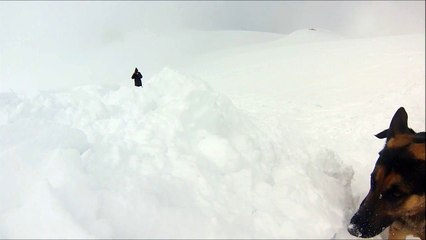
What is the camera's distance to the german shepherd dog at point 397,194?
9.66 ft

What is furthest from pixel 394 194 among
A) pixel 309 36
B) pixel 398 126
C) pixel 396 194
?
pixel 309 36

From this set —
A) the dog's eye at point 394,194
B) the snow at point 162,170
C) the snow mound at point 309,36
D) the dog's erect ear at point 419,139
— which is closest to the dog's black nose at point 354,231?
the snow at point 162,170

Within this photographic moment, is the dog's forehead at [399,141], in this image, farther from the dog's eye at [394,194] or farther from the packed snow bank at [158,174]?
the packed snow bank at [158,174]

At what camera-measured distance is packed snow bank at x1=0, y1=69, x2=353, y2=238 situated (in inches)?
105

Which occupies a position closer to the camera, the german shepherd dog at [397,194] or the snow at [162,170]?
the snow at [162,170]

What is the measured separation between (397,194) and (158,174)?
6.11ft

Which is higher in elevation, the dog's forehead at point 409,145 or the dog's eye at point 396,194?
the dog's forehead at point 409,145

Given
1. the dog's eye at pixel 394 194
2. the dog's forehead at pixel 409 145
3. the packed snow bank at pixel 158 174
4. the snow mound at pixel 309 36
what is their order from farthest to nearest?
the snow mound at pixel 309 36
the dog's eye at pixel 394 194
the dog's forehead at pixel 409 145
the packed snow bank at pixel 158 174

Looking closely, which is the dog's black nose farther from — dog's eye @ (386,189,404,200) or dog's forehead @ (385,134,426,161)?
dog's forehead @ (385,134,426,161)

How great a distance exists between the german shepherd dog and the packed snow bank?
26 cm

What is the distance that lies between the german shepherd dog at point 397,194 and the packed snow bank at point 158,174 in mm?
263

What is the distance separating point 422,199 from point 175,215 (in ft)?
6.05

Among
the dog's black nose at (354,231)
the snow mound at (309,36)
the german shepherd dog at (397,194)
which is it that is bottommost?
the snow mound at (309,36)

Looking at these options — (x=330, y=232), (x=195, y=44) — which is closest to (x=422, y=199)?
(x=330, y=232)
